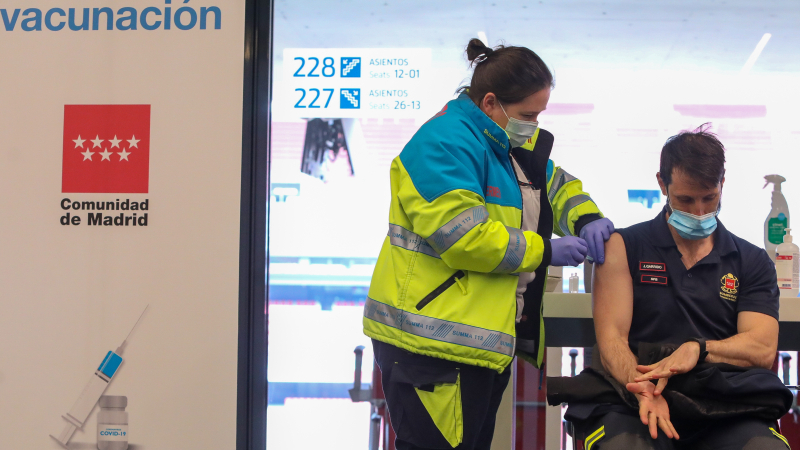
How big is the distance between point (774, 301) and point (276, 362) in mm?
2387

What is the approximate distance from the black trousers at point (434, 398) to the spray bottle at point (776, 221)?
136 centimetres

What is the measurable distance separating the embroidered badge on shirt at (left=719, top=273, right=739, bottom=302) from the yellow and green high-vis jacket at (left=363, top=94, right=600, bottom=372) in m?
0.55

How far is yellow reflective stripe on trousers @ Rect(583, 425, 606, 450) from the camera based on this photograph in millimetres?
1343

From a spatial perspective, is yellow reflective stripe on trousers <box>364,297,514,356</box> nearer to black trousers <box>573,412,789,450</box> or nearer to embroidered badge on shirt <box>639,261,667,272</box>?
black trousers <box>573,412,789,450</box>

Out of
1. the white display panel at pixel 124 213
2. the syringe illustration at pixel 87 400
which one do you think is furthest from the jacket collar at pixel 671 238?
the syringe illustration at pixel 87 400

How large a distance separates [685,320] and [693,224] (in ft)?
0.82

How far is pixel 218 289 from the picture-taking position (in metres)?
2.04

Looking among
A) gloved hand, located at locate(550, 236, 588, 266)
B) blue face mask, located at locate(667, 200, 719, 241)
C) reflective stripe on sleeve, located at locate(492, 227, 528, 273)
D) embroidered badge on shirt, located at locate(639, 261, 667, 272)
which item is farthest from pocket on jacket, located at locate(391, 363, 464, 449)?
blue face mask, located at locate(667, 200, 719, 241)

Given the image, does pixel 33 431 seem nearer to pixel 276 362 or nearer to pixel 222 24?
pixel 276 362

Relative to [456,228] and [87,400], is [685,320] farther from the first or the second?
[87,400]

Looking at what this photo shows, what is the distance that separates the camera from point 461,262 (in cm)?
129

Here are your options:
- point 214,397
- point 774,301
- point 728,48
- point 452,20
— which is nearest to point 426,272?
point 774,301

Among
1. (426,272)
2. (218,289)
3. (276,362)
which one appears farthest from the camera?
(276,362)

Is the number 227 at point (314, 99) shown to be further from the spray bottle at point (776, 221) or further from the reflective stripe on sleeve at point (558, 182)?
the spray bottle at point (776, 221)
